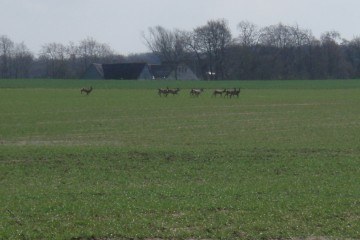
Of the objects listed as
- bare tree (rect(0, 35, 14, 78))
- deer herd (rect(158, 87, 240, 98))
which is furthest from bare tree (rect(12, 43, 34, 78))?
deer herd (rect(158, 87, 240, 98))

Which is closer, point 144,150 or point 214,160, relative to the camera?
point 214,160

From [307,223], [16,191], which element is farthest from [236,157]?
[307,223]

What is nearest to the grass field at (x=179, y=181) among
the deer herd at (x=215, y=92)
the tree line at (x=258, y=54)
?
the deer herd at (x=215, y=92)

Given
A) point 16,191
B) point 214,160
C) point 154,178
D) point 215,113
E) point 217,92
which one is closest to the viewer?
point 16,191

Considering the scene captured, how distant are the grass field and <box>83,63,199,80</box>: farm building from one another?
11129 centimetres

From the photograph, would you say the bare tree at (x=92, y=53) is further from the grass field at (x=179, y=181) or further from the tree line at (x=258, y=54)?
the grass field at (x=179, y=181)

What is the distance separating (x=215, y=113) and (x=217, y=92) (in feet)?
88.2

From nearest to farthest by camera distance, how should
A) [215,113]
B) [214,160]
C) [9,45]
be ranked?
[214,160], [215,113], [9,45]

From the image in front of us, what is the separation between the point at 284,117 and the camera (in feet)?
136

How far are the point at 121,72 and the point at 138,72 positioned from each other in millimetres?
4961

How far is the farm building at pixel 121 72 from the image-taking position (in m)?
145

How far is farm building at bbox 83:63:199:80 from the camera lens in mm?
145750

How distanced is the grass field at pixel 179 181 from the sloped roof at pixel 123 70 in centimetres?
11047

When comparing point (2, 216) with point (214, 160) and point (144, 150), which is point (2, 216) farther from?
point (144, 150)
